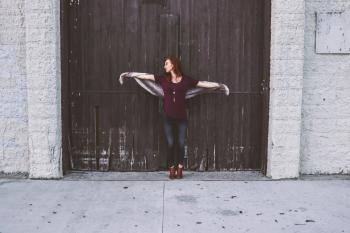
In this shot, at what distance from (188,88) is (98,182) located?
177 centimetres

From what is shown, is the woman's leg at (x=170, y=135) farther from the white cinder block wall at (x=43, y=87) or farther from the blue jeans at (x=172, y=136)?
the white cinder block wall at (x=43, y=87)

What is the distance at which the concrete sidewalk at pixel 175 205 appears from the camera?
4.98 metres

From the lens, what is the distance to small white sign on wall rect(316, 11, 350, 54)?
6863mm

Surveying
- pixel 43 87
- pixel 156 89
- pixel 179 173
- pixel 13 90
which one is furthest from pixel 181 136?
pixel 13 90

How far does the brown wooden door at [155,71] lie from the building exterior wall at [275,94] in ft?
1.24

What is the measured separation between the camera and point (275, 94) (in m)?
6.72

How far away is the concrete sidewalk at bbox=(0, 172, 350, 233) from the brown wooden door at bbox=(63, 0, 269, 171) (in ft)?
1.63

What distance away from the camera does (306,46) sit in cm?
694

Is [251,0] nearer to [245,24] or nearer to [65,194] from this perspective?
[245,24]

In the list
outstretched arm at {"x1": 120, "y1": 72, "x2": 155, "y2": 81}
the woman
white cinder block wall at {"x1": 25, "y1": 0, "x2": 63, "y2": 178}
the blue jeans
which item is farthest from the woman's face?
white cinder block wall at {"x1": 25, "y1": 0, "x2": 63, "y2": 178}

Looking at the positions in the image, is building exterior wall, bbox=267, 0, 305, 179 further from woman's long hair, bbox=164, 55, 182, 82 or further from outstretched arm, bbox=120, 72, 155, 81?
outstretched arm, bbox=120, 72, 155, 81

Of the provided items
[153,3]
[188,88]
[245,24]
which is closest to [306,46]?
[245,24]

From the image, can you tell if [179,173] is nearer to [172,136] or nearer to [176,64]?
[172,136]

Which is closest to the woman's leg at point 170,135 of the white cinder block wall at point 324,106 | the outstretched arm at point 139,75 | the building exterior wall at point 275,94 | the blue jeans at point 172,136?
the blue jeans at point 172,136
